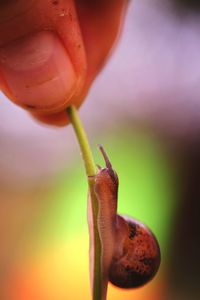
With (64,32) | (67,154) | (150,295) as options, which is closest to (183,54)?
(67,154)

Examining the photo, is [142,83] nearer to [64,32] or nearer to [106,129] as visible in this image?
[106,129]

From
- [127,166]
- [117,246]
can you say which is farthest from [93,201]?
[127,166]

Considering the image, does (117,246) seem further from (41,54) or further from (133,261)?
(41,54)

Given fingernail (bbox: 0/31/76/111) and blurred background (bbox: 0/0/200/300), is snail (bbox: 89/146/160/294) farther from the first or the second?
blurred background (bbox: 0/0/200/300)

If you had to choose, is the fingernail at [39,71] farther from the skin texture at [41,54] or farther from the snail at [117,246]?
the snail at [117,246]

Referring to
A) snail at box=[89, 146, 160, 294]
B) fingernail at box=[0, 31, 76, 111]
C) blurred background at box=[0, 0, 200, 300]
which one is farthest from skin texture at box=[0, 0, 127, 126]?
blurred background at box=[0, 0, 200, 300]

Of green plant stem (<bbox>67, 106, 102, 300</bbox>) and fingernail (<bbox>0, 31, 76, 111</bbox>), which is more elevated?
fingernail (<bbox>0, 31, 76, 111</bbox>)

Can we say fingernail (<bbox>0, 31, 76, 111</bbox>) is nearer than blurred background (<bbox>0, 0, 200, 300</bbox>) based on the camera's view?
Yes
